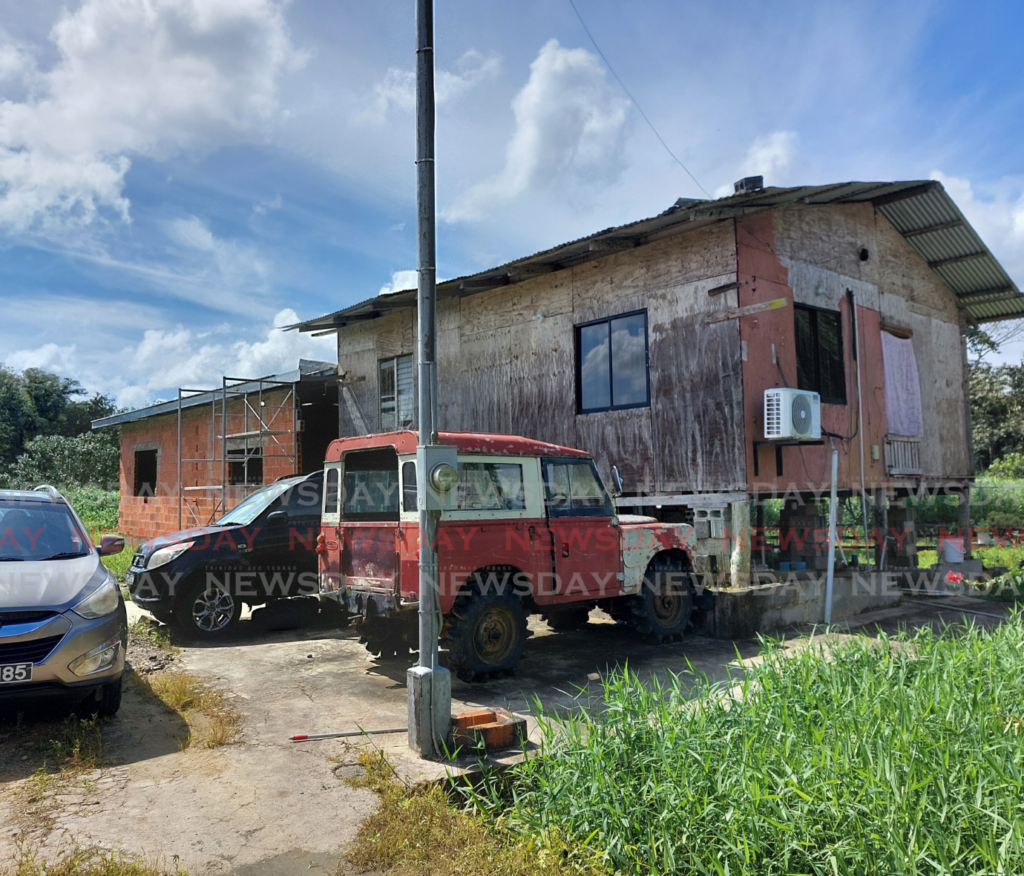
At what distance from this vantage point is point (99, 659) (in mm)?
5086

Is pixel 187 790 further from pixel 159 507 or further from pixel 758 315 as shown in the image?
pixel 159 507

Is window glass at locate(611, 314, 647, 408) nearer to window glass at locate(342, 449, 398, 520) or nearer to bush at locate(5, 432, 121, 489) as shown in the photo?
window glass at locate(342, 449, 398, 520)

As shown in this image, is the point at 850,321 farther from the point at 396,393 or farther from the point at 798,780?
the point at 798,780

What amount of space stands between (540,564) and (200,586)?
4.02 meters

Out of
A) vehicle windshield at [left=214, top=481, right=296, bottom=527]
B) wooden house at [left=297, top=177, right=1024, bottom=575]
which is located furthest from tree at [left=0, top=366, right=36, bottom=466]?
vehicle windshield at [left=214, top=481, right=296, bottom=527]

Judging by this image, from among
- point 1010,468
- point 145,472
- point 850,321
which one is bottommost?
point 1010,468

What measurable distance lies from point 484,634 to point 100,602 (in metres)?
2.99

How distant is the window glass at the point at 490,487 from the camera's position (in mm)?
6629

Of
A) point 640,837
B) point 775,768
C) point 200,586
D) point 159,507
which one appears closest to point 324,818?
point 640,837

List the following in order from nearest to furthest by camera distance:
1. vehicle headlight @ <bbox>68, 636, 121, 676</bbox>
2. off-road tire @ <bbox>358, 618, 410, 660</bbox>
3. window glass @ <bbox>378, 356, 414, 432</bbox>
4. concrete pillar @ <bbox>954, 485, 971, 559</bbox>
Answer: vehicle headlight @ <bbox>68, 636, 121, 676</bbox> < off-road tire @ <bbox>358, 618, 410, 660</bbox> < window glass @ <bbox>378, 356, 414, 432</bbox> < concrete pillar @ <bbox>954, 485, 971, 559</bbox>

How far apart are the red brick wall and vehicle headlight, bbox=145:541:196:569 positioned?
621 cm

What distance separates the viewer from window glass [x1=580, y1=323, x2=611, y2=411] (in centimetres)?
1131

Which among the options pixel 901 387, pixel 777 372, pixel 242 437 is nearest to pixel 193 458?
pixel 242 437

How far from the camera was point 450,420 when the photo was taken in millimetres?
13680
